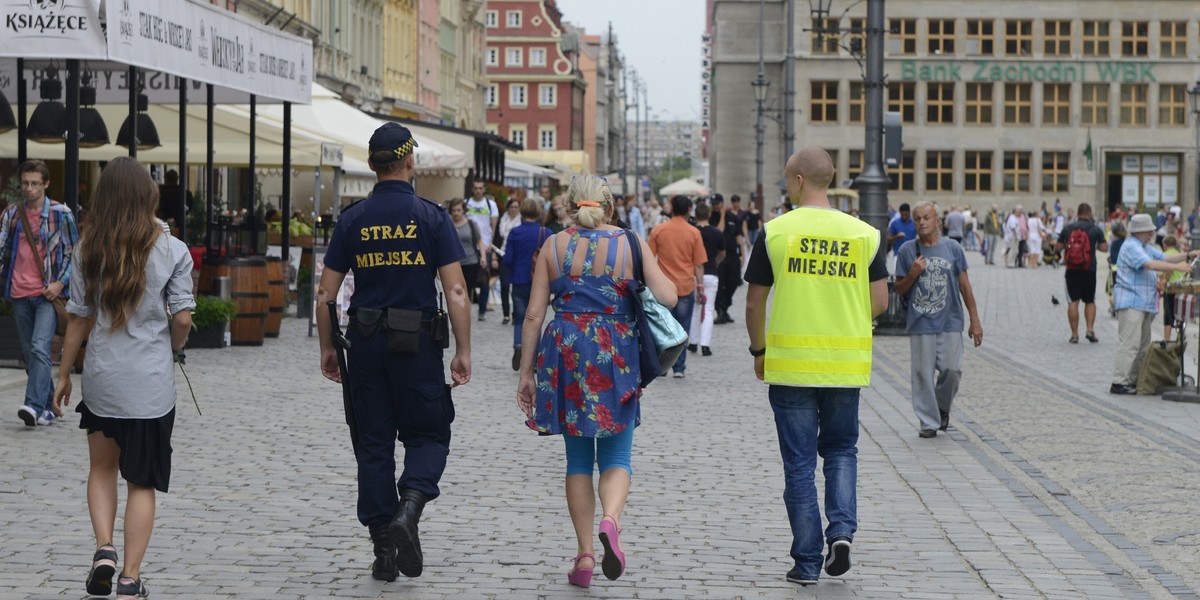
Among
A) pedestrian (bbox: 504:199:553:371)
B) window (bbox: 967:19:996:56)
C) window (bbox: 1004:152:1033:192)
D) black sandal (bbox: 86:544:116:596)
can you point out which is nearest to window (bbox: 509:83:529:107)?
window (bbox: 967:19:996:56)

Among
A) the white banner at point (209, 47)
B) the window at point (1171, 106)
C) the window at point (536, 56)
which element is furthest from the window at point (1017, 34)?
the white banner at point (209, 47)

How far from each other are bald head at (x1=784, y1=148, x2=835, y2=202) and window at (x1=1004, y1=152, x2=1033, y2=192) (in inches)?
3389

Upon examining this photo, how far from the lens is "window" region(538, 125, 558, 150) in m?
139

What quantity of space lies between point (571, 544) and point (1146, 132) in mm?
87465

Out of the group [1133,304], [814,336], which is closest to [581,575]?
[814,336]

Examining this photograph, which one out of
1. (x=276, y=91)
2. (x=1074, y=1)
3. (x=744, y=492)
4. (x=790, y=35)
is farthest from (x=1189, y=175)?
(x=744, y=492)

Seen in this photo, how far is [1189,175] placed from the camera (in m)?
90.3

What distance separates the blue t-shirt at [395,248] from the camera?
7062mm

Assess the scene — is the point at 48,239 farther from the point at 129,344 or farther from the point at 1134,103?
the point at 1134,103

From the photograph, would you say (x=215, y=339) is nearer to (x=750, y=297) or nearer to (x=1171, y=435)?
(x=1171, y=435)

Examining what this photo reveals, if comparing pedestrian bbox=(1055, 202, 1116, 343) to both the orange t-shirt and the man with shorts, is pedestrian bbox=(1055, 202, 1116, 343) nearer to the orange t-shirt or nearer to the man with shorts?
the man with shorts

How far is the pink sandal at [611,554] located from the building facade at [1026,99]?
276ft

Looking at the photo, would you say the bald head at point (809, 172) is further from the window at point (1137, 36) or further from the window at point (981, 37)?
the window at point (1137, 36)

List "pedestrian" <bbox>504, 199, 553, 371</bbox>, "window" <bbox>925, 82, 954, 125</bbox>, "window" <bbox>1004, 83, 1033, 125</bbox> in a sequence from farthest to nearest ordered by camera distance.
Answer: "window" <bbox>925, 82, 954, 125</bbox>, "window" <bbox>1004, 83, 1033, 125</bbox>, "pedestrian" <bbox>504, 199, 553, 371</bbox>
